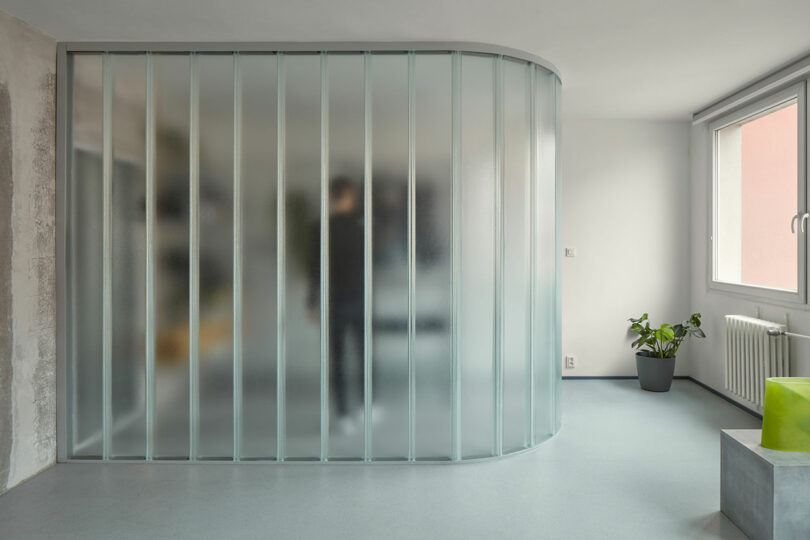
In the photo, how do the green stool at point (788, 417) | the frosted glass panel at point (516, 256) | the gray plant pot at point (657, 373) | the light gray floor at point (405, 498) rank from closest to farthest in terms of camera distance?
the green stool at point (788, 417) < the light gray floor at point (405, 498) < the frosted glass panel at point (516, 256) < the gray plant pot at point (657, 373)

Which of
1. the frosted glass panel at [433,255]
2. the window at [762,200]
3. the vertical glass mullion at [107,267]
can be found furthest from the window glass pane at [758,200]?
the vertical glass mullion at [107,267]

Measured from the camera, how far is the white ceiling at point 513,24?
2.92m


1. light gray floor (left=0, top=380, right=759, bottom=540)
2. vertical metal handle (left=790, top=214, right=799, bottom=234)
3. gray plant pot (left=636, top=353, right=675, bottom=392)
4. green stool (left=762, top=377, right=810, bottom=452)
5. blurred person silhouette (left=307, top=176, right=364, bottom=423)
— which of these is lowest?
light gray floor (left=0, top=380, right=759, bottom=540)

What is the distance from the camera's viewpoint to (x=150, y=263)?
11.3 feet

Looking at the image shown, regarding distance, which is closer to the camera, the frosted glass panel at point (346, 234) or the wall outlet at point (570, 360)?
the frosted glass panel at point (346, 234)

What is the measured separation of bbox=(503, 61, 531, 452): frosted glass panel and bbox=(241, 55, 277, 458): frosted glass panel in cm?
144

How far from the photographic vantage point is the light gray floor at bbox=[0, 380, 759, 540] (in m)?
Answer: 2.61

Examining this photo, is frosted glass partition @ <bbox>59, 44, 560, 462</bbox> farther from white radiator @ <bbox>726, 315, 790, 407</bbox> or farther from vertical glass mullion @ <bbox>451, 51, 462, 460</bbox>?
white radiator @ <bbox>726, 315, 790, 407</bbox>

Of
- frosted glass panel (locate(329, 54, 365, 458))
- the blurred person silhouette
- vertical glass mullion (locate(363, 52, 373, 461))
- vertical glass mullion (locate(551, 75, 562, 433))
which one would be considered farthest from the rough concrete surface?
vertical glass mullion (locate(551, 75, 562, 433))

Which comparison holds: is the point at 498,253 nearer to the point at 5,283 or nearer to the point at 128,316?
the point at 128,316

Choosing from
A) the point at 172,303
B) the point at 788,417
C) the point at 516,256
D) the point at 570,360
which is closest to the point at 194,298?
the point at 172,303

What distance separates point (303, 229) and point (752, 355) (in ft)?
11.4

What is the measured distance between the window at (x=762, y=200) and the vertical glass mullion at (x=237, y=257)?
3690 millimetres

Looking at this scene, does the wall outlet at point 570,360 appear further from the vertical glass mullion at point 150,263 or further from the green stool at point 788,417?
the vertical glass mullion at point 150,263
